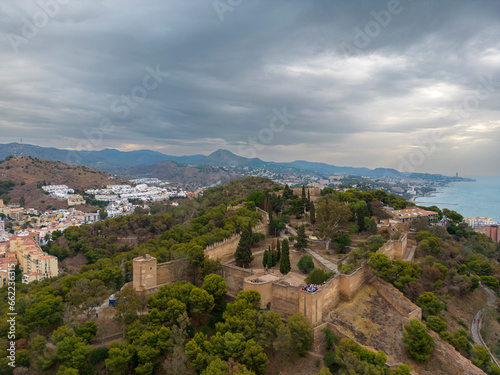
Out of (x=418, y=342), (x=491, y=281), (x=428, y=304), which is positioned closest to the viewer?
(x=418, y=342)

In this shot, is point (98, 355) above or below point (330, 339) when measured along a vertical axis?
below

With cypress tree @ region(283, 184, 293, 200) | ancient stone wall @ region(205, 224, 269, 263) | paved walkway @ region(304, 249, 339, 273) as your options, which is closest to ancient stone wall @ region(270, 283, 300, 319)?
paved walkway @ region(304, 249, 339, 273)

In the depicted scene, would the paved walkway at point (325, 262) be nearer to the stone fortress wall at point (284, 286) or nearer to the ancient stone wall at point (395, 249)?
the stone fortress wall at point (284, 286)

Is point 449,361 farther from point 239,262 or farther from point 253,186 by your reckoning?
point 253,186

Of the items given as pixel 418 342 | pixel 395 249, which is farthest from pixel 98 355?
pixel 395 249

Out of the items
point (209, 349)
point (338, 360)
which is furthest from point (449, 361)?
point (209, 349)

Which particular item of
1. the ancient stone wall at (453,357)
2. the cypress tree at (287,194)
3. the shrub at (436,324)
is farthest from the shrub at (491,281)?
the cypress tree at (287,194)

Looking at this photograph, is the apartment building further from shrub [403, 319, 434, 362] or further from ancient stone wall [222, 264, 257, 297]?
shrub [403, 319, 434, 362]

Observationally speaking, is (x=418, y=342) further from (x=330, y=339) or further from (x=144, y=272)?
(x=144, y=272)
